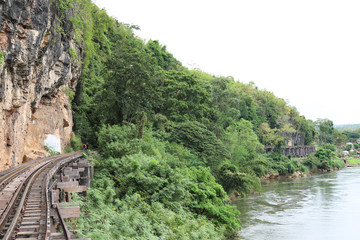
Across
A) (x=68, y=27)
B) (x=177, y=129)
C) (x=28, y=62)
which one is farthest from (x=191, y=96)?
(x=28, y=62)

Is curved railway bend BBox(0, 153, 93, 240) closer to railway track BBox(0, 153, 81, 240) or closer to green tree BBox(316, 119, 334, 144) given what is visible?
railway track BBox(0, 153, 81, 240)

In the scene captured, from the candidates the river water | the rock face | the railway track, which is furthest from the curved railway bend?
the river water

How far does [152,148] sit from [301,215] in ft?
40.9

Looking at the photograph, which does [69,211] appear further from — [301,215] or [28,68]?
[301,215]

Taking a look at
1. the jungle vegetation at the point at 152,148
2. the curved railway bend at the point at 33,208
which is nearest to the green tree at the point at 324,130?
the jungle vegetation at the point at 152,148

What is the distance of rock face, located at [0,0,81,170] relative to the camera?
527 inches

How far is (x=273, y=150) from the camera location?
207 feet

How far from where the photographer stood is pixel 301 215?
80.9 ft

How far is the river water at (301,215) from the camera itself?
1992 centimetres

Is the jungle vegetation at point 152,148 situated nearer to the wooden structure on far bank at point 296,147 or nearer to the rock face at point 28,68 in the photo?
the rock face at point 28,68

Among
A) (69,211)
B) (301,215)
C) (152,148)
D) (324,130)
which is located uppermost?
(324,130)

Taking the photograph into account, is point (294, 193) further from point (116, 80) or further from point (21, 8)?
point (21, 8)

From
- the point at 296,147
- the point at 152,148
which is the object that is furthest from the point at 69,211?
the point at 296,147

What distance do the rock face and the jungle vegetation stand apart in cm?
223
